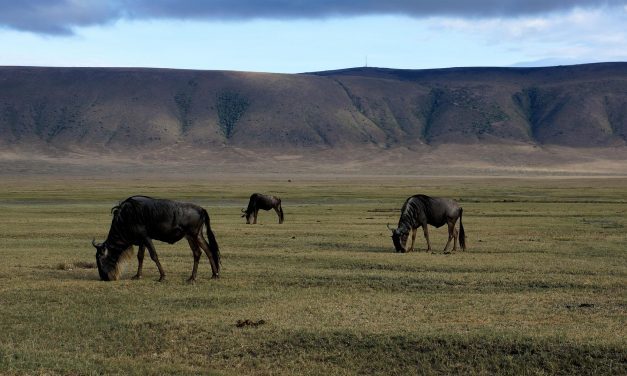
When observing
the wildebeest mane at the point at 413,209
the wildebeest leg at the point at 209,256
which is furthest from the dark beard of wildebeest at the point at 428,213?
the wildebeest leg at the point at 209,256

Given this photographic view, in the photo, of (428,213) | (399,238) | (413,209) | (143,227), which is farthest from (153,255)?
(428,213)

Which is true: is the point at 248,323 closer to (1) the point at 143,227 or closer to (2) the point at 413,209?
(1) the point at 143,227

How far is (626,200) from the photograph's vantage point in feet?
202

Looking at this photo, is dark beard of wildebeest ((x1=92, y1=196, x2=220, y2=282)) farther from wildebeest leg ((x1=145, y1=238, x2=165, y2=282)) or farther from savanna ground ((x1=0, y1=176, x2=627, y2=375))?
savanna ground ((x1=0, y1=176, x2=627, y2=375))

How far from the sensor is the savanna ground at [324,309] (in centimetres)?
1274

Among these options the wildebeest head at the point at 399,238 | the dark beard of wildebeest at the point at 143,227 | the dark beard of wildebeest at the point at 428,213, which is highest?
the dark beard of wildebeest at the point at 143,227

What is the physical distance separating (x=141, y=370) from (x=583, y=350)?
21.6 ft

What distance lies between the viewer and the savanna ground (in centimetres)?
1274

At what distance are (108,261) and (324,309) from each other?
598 cm

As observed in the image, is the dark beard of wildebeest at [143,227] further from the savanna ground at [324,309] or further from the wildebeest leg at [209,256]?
the savanna ground at [324,309]

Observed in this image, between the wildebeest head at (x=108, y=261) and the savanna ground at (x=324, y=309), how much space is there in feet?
1.39

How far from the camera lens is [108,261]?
63.8 ft

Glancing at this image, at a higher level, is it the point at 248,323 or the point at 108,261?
the point at 108,261

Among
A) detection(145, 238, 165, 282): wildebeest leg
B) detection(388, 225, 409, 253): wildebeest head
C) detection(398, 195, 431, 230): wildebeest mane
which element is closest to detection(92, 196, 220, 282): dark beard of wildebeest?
detection(145, 238, 165, 282): wildebeest leg
